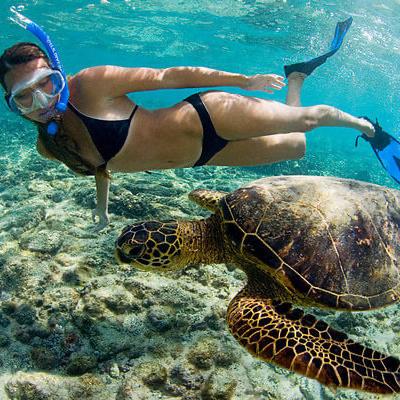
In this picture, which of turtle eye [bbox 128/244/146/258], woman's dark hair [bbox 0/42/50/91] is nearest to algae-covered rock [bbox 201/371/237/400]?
turtle eye [bbox 128/244/146/258]

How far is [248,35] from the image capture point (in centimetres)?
2308

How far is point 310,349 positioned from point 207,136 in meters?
1.89

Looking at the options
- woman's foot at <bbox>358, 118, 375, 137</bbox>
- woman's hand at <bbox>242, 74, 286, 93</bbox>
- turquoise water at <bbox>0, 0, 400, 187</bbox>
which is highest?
woman's hand at <bbox>242, 74, 286, 93</bbox>

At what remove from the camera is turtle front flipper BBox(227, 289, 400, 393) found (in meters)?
1.81

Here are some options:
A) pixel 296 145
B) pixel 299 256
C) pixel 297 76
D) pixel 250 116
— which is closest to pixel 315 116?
pixel 296 145

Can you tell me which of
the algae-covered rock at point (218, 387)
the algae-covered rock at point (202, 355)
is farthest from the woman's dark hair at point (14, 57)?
the algae-covered rock at point (218, 387)

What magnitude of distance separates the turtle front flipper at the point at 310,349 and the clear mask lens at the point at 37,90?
2.08 metres

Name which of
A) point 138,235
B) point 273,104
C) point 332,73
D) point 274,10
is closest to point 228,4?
point 274,10

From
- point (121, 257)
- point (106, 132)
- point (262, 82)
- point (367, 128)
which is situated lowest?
point (121, 257)

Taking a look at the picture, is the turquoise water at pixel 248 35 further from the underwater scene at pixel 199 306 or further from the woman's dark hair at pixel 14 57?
the woman's dark hair at pixel 14 57

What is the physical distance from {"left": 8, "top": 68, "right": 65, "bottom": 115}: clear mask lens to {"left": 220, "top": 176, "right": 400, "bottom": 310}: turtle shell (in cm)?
159

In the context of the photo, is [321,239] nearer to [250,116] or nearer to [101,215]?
[250,116]

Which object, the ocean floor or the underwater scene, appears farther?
the ocean floor

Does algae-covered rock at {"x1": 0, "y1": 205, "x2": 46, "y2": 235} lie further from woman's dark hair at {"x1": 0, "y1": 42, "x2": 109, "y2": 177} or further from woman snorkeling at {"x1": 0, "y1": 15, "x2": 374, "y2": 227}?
woman's dark hair at {"x1": 0, "y1": 42, "x2": 109, "y2": 177}
